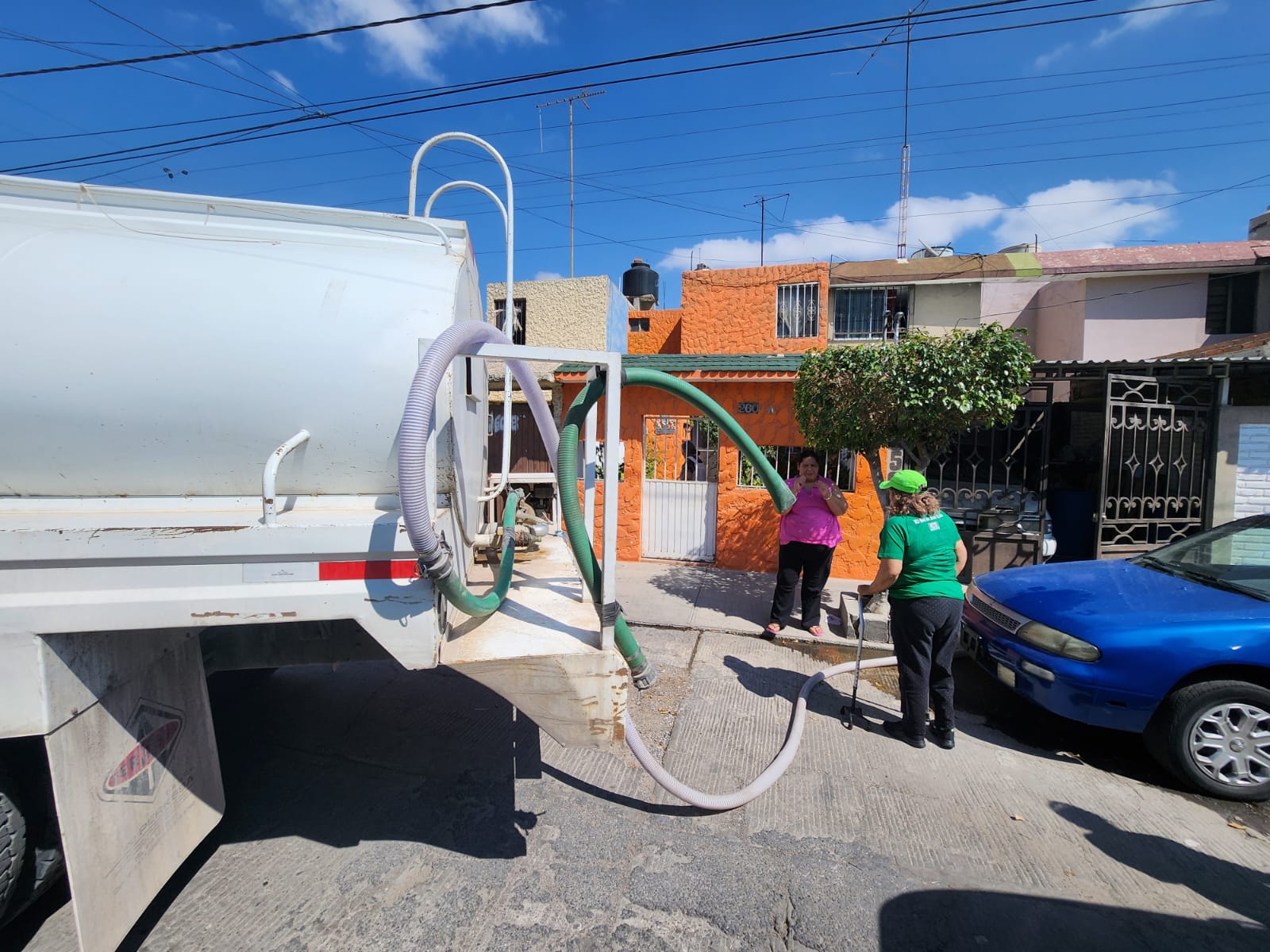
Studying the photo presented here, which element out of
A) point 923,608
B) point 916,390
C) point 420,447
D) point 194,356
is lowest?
point 923,608

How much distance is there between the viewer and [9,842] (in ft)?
6.87

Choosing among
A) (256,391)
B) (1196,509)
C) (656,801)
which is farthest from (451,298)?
(1196,509)

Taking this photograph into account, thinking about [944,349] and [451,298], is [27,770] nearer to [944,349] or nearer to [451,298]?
[451,298]

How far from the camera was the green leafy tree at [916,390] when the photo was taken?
15.9 feet

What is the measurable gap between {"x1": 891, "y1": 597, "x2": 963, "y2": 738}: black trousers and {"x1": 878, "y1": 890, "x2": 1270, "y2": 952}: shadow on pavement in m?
1.24

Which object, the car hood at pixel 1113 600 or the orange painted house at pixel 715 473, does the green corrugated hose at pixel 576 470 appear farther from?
the orange painted house at pixel 715 473

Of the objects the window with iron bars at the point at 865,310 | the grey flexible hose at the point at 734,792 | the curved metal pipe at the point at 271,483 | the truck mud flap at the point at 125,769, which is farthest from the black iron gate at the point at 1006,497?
the window with iron bars at the point at 865,310

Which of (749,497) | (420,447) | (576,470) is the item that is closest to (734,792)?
(576,470)

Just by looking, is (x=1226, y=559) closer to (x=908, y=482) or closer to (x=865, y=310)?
(x=908, y=482)

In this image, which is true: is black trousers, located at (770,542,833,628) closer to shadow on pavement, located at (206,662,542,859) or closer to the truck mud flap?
shadow on pavement, located at (206,662,542,859)

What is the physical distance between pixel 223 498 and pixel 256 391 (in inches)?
15.6

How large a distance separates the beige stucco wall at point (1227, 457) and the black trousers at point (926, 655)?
543cm

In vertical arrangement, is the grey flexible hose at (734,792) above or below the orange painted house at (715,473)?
below

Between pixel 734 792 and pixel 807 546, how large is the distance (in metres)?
2.65
